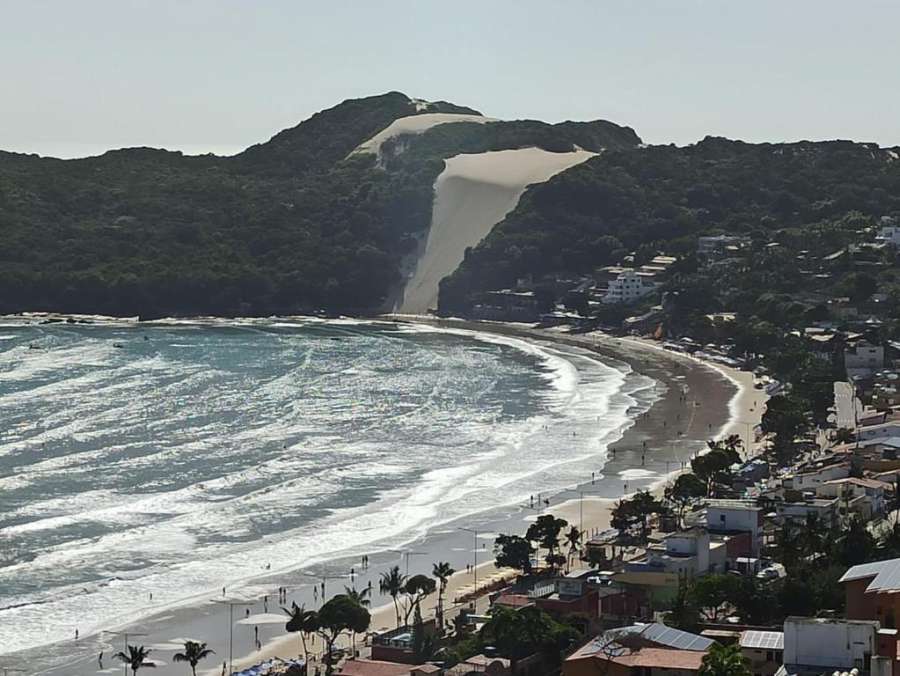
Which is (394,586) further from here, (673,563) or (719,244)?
(719,244)

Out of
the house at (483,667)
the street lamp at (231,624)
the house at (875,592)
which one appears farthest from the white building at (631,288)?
the house at (483,667)

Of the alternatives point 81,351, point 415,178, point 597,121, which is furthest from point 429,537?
point 597,121

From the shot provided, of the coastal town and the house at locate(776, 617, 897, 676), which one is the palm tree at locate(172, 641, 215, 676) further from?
the house at locate(776, 617, 897, 676)

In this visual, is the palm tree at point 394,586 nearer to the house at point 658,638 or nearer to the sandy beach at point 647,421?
the sandy beach at point 647,421

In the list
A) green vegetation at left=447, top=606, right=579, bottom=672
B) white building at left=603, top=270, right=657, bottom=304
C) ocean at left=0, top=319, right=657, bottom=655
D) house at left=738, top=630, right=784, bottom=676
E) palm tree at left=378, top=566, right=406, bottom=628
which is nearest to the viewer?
house at left=738, top=630, right=784, bottom=676

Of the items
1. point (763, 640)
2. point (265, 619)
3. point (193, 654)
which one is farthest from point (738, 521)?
point (193, 654)

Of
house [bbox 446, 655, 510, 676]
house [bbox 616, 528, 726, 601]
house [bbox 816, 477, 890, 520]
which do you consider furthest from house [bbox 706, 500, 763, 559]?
house [bbox 446, 655, 510, 676]
